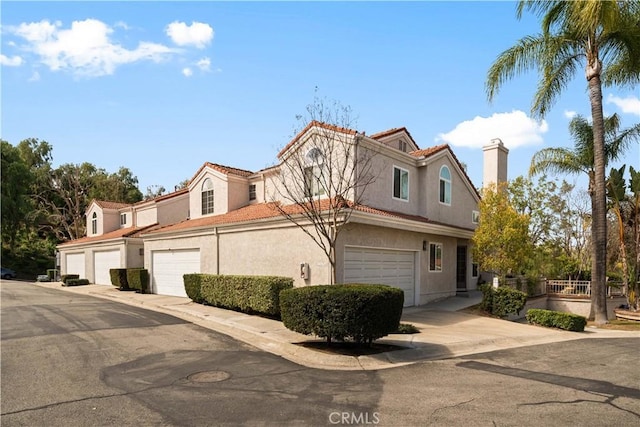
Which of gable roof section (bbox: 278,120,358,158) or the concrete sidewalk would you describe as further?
gable roof section (bbox: 278,120,358,158)

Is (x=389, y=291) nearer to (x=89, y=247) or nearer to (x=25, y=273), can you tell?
(x=89, y=247)

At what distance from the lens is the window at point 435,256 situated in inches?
734

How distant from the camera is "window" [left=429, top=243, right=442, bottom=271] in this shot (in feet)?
61.2

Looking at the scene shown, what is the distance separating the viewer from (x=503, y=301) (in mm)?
16312

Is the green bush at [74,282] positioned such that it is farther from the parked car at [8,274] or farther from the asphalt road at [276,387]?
the asphalt road at [276,387]

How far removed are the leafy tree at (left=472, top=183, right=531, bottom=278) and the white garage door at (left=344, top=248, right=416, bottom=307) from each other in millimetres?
3124

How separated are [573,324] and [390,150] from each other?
8.88m

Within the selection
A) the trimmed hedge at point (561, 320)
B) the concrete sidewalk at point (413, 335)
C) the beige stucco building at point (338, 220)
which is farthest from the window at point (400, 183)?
the trimmed hedge at point (561, 320)

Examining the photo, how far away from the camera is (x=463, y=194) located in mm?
22406

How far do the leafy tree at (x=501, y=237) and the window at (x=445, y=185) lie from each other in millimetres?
2474

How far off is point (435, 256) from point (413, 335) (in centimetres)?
802

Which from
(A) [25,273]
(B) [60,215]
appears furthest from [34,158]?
(A) [25,273]

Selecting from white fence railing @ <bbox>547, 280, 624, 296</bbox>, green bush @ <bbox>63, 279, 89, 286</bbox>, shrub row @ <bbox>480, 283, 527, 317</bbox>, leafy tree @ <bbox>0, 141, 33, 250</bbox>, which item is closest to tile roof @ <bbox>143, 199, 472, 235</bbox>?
shrub row @ <bbox>480, 283, 527, 317</bbox>

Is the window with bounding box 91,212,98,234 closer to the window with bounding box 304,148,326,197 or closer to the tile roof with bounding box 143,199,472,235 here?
the tile roof with bounding box 143,199,472,235
